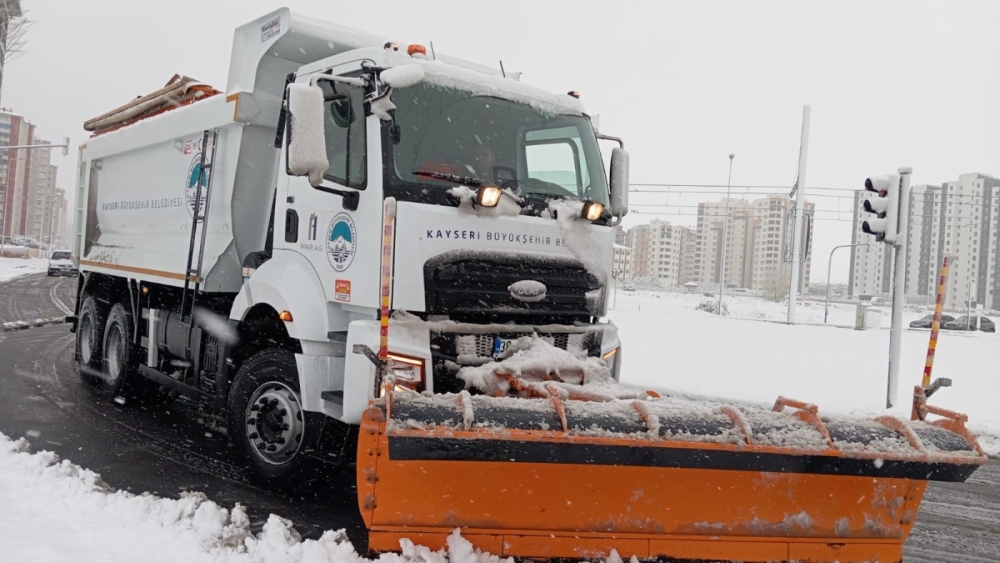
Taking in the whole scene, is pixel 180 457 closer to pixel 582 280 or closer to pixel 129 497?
pixel 129 497

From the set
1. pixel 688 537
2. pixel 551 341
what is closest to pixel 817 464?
pixel 688 537

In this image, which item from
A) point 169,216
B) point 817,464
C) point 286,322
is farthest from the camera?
point 169,216

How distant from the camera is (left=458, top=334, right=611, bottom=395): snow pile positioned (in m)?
4.18

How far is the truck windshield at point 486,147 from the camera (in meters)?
4.46

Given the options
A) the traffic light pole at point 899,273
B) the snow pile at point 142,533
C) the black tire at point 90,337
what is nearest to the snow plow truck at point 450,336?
the snow pile at point 142,533

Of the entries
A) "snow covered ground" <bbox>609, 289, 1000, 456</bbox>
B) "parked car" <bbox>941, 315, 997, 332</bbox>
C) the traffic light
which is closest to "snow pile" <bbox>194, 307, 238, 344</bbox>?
"snow covered ground" <bbox>609, 289, 1000, 456</bbox>

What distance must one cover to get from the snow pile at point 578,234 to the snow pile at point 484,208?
12.6 inches

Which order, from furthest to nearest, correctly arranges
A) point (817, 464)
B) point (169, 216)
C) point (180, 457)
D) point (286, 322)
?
point (169, 216)
point (180, 457)
point (286, 322)
point (817, 464)

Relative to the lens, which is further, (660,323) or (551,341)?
(660,323)

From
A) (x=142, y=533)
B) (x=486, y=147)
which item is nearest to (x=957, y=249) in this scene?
(x=486, y=147)

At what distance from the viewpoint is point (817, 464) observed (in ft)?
11.0

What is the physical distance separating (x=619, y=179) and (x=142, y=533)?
158 inches

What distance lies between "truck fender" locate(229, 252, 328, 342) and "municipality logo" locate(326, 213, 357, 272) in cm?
24

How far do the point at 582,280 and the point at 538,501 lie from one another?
1.82 m
